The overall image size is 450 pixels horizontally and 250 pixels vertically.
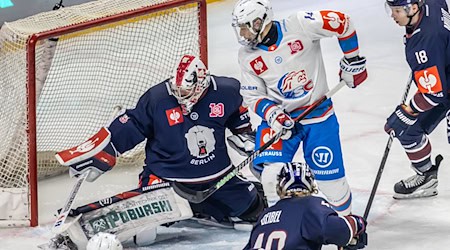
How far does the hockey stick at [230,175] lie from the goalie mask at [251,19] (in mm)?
326

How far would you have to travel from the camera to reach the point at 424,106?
14.9ft

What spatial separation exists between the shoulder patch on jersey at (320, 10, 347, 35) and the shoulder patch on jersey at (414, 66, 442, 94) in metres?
0.33

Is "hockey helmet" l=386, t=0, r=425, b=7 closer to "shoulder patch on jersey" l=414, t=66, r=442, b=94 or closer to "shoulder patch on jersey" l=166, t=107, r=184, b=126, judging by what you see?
"shoulder patch on jersey" l=414, t=66, r=442, b=94

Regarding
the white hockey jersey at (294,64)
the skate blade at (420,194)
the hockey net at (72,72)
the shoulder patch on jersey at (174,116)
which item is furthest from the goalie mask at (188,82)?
the skate blade at (420,194)

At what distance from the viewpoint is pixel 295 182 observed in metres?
3.71

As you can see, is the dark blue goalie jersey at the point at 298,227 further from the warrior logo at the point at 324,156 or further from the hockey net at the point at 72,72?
the hockey net at the point at 72,72

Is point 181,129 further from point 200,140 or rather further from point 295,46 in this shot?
point 295,46

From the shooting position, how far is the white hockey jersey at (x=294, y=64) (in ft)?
14.7

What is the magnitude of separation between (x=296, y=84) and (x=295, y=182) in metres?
0.89

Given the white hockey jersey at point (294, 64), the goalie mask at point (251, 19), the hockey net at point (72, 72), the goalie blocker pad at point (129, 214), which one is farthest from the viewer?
the hockey net at point (72, 72)

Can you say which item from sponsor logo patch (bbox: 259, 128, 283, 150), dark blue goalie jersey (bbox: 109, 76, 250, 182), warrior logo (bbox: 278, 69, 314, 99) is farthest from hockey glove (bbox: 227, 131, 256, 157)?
warrior logo (bbox: 278, 69, 314, 99)

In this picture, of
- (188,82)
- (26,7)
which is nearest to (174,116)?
(188,82)

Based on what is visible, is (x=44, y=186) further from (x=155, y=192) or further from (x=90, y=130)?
(x=155, y=192)

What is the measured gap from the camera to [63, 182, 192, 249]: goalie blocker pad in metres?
4.64
